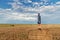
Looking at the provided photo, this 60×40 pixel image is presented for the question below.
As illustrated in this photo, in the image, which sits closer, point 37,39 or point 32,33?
point 37,39

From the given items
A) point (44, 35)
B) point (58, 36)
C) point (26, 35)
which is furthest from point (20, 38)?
point (58, 36)

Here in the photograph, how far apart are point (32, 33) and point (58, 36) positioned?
4303 mm

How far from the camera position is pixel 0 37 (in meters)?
30.9

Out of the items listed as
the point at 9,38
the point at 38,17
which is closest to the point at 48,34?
Answer: the point at 38,17

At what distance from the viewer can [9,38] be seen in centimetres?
3061

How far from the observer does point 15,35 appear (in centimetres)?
3181

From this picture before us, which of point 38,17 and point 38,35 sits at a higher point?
point 38,17

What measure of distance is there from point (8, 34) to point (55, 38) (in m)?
7.62

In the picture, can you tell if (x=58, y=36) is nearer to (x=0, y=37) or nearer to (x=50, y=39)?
(x=50, y=39)

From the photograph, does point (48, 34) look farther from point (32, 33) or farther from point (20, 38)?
point (20, 38)

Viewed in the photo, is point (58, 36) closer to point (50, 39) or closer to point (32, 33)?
point (50, 39)

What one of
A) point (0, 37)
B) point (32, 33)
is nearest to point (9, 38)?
point (0, 37)

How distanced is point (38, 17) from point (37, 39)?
190 inches

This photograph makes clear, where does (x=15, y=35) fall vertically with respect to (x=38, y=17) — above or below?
below
